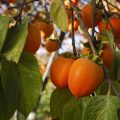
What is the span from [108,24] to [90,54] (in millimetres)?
264

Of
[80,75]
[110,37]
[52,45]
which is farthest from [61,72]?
[52,45]

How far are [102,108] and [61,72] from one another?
0.15m

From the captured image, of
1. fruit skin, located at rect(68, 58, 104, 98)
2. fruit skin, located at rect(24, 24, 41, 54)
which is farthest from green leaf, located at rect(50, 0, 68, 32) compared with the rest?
fruit skin, located at rect(68, 58, 104, 98)

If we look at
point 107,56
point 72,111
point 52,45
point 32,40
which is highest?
point 32,40

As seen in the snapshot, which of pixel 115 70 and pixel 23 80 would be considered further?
pixel 115 70

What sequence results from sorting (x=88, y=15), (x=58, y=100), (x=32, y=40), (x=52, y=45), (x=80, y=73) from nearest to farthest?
(x=80, y=73) < (x=32, y=40) < (x=58, y=100) < (x=88, y=15) < (x=52, y=45)

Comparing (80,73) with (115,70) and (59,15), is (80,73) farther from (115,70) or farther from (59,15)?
(115,70)

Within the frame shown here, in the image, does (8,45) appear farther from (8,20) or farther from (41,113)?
(41,113)

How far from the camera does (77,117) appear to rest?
3.45ft

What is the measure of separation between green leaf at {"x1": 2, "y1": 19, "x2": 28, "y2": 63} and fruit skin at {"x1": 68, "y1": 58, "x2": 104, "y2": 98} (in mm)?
152

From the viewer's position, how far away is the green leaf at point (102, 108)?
0.95 m

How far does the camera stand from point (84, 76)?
38.1 inches

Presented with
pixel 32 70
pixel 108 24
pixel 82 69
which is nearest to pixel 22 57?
pixel 32 70

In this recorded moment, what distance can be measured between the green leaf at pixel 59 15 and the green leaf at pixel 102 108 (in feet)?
0.87
